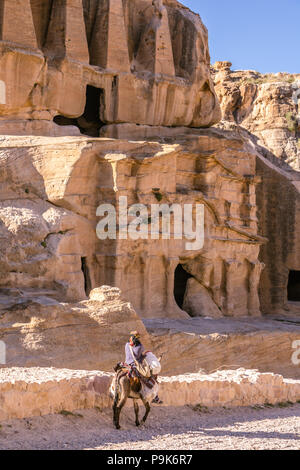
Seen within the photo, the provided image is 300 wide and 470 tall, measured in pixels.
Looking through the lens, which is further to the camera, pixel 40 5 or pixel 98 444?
pixel 40 5

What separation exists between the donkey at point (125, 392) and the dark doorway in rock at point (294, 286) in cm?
2387

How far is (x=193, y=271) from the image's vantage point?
2755 centimetres

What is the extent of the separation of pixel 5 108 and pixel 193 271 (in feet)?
32.4

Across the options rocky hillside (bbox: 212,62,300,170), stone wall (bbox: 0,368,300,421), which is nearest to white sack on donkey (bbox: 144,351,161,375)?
stone wall (bbox: 0,368,300,421)

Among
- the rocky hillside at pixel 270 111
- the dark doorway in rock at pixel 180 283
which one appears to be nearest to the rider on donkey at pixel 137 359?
the dark doorway in rock at pixel 180 283

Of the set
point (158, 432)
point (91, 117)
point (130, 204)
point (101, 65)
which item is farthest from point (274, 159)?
point (158, 432)

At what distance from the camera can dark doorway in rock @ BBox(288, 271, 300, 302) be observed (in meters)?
34.3

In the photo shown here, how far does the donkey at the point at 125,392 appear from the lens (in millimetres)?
11250

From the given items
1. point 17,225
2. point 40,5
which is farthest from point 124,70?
point 17,225

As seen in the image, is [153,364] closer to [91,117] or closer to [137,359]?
[137,359]

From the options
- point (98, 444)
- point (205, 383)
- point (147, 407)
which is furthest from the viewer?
point (205, 383)

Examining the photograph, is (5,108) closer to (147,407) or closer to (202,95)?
(202,95)

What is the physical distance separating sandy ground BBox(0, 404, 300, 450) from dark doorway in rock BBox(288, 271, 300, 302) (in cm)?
2147

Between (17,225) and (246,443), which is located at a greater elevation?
(17,225)
